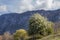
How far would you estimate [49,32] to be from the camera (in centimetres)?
7469

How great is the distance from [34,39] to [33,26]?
593 cm

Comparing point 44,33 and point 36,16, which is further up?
point 36,16

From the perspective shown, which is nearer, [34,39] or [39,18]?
[34,39]

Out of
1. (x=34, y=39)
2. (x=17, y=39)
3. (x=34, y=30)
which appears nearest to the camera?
(x=34, y=39)

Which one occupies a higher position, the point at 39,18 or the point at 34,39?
the point at 39,18

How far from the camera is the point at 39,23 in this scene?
237ft

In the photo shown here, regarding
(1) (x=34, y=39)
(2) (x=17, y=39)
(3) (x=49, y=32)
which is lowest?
(1) (x=34, y=39)

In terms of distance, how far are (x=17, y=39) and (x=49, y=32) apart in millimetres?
34579

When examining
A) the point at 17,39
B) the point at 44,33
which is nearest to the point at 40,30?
the point at 44,33

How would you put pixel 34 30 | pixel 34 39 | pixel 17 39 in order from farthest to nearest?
pixel 17 39, pixel 34 30, pixel 34 39

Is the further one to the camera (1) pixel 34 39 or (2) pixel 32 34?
(2) pixel 32 34

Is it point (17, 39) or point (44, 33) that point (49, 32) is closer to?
point (44, 33)

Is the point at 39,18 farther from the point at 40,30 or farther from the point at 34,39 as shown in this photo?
the point at 34,39

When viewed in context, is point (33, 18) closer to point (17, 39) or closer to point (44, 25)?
point (44, 25)
